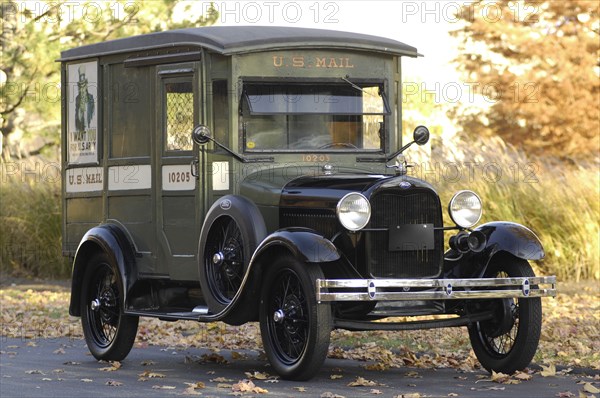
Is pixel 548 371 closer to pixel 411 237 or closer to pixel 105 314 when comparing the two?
pixel 411 237

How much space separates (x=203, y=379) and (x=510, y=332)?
2437 millimetres

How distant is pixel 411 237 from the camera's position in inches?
394

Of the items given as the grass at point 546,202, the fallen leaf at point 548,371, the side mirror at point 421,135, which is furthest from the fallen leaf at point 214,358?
the grass at point 546,202

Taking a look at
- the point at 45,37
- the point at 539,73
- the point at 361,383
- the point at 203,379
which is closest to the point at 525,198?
the point at 539,73

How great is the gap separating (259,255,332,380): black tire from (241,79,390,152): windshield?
1.50 meters

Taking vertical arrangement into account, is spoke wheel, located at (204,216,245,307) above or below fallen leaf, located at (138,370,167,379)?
above

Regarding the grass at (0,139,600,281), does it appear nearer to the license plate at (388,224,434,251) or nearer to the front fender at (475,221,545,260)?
the front fender at (475,221,545,260)

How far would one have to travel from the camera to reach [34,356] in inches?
480

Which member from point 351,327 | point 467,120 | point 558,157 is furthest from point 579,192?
point 351,327

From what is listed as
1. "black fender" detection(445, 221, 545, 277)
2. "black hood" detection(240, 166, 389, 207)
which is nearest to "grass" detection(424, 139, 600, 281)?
"black hood" detection(240, 166, 389, 207)

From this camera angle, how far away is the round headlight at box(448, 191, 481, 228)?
405 inches

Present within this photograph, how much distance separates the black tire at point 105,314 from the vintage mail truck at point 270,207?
2cm

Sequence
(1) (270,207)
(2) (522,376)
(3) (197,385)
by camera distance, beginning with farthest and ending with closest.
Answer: (1) (270,207), (2) (522,376), (3) (197,385)

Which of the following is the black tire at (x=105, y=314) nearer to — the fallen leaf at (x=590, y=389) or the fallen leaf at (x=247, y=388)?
the fallen leaf at (x=247, y=388)
